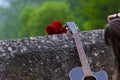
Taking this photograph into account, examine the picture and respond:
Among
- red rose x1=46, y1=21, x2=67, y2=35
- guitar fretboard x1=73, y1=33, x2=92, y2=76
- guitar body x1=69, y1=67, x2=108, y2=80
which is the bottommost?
guitar body x1=69, y1=67, x2=108, y2=80

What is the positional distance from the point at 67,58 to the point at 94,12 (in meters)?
13.0

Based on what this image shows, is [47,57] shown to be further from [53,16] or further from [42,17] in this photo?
[53,16]

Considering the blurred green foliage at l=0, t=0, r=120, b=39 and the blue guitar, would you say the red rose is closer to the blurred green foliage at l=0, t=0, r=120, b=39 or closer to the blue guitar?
the blue guitar

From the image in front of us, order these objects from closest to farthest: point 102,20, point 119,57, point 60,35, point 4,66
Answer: point 119,57 → point 4,66 → point 60,35 → point 102,20

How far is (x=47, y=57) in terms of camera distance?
2.49 meters

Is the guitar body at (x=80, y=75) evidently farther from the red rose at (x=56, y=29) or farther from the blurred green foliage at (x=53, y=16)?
the blurred green foliage at (x=53, y=16)

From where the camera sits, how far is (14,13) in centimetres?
3334

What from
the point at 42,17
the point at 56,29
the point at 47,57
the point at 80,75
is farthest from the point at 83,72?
the point at 42,17

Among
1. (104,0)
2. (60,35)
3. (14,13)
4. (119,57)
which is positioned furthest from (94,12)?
(14,13)

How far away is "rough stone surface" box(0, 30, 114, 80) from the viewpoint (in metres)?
2.45

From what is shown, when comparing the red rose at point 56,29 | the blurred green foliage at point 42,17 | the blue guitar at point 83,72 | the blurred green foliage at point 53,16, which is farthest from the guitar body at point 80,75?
the blurred green foliage at point 42,17

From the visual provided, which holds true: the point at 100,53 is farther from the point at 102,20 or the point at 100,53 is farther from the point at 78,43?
the point at 102,20

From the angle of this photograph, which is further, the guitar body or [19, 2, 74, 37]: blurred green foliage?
[19, 2, 74, 37]: blurred green foliage

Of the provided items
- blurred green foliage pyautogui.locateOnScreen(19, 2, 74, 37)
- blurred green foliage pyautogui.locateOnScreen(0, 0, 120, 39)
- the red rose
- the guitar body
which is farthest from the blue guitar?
blurred green foliage pyautogui.locateOnScreen(19, 2, 74, 37)
